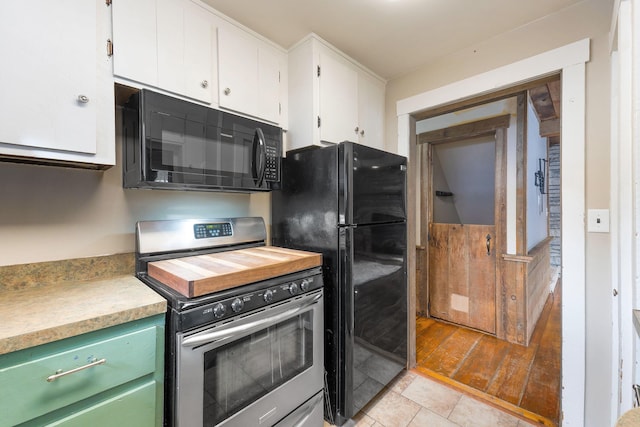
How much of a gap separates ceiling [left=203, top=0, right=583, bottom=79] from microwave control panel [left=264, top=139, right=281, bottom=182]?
72 centimetres

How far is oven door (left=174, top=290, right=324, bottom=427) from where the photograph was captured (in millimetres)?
999

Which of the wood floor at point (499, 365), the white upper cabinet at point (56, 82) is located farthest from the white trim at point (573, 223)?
the white upper cabinet at point (56, 82)

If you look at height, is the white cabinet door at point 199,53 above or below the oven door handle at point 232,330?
above

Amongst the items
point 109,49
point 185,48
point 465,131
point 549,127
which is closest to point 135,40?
point 109,49

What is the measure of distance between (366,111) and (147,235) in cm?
169

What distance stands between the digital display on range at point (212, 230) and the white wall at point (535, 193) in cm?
291

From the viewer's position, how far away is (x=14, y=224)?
1.14 meters

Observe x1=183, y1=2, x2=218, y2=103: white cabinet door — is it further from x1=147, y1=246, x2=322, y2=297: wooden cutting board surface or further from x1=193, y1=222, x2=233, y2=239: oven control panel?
x1=147, y1=246, x2=322, y2=297: wooden cutting board surface

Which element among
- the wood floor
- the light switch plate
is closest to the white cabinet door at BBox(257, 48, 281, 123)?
the light switch plate

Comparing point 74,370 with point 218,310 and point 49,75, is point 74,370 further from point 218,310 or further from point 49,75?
point 49,75

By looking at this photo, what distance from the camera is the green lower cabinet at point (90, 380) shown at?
2.46 feet

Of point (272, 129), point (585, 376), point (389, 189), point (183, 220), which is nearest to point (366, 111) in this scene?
point (389, 189)

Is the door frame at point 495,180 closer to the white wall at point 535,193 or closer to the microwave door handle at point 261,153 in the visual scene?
the white wall at point 535,193

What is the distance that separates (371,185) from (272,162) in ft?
1.99
